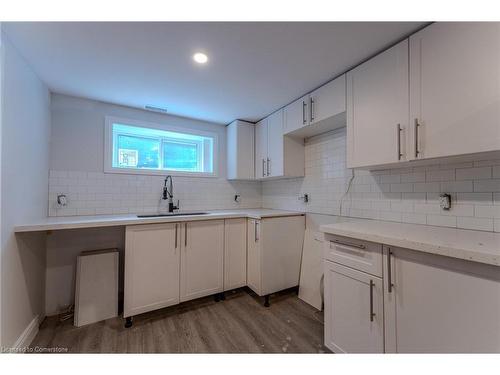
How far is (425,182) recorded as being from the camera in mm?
1533

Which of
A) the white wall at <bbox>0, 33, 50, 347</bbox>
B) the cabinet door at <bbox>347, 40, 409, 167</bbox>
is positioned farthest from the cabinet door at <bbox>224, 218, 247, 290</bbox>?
the white wall at <bbox>0, 33, 50, 347</bbox>

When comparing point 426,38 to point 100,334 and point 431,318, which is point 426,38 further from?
point 100,334

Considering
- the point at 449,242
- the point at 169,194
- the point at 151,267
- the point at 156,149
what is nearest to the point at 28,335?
the point at 151,267

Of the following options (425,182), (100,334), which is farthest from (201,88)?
(100,334)

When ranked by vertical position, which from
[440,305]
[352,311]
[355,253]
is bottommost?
[352,311]

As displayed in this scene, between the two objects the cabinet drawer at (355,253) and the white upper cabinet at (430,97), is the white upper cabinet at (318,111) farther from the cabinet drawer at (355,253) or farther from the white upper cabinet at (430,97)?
the cabinet drawer at (355,253)

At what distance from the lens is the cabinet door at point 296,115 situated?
84.1 inches

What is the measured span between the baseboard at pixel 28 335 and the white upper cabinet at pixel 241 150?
235 cm

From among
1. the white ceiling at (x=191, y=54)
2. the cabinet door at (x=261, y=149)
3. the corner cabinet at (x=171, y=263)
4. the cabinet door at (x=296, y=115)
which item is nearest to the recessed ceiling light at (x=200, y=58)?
the white ceiling at (x=191, y=54)

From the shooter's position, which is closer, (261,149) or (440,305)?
Answer: (440,305)

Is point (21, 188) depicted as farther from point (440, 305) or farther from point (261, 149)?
point (440, 305)

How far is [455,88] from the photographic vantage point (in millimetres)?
1146

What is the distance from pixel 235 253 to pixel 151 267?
877mm

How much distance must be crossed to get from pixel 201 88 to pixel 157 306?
2131 mm
